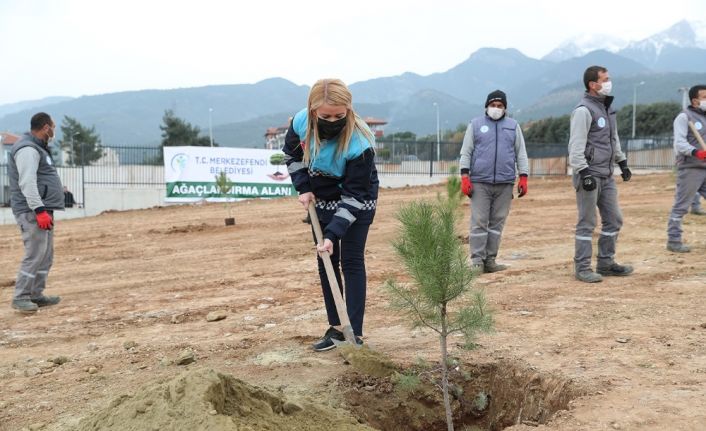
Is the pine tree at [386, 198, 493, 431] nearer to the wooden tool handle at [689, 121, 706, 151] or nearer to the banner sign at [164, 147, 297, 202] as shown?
the wooden tool handle at [689, 121, 706, 151]

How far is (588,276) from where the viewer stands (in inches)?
233

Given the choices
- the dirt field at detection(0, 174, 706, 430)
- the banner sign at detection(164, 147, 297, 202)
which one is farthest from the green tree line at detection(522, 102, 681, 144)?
the dirt field at detection(0, 174, 706, 430)

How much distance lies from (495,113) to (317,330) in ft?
9.99

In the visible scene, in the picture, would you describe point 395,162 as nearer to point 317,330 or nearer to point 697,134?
point 697,134

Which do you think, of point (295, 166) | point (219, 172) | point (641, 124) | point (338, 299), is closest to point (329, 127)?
point (295, 166)

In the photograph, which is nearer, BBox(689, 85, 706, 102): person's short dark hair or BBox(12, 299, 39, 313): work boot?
BBox(12, 299, 39, 313): work boot

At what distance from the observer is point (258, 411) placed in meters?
2.76

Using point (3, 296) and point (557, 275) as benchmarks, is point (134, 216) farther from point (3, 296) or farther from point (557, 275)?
point (557, 275)

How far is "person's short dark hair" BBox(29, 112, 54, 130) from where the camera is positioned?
602cm

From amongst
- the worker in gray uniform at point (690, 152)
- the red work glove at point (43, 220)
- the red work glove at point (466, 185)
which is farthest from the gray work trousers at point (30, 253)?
the worker in gray uniform at point (690, 152)

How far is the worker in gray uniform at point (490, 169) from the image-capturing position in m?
6.41

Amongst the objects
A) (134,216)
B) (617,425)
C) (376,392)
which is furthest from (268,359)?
(134,216)

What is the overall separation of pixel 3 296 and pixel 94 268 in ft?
6.52

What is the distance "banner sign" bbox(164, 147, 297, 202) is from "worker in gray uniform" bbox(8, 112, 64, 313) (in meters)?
13.0
